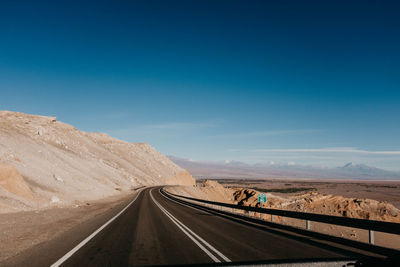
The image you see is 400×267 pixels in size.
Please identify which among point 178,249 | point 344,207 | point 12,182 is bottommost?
point 344,207

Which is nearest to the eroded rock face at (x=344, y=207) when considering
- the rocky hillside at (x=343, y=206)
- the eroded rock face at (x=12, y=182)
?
the rocky hillside at (x=343, y=206)

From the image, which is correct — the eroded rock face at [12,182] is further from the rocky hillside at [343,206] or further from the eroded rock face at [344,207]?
the eroded rock face at [344,207]

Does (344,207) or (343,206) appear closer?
(344,207)

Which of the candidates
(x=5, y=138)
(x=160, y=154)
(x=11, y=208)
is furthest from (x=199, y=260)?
(x=160, y=154)

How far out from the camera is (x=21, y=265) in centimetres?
625

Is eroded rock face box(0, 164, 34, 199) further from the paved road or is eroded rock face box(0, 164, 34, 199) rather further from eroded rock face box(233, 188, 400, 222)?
eroded rock face box(233, 188, 400, 222)

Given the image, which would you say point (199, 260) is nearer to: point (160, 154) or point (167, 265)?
point (167, 265)

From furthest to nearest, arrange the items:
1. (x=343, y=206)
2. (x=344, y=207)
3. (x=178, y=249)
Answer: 1. (x=343, y=206)
2. (x=344, y=207)
3. (x=178, y=249)

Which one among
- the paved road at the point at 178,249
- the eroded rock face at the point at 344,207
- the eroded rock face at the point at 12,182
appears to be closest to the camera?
the paved road at the point at 178,249

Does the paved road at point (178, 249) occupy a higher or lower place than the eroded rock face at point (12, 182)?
lower

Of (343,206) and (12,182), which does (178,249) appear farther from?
(343,206)

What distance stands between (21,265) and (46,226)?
7.07 metres

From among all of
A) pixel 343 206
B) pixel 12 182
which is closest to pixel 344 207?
pixel 343 206

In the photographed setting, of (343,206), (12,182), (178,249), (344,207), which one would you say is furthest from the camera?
(343,206)
